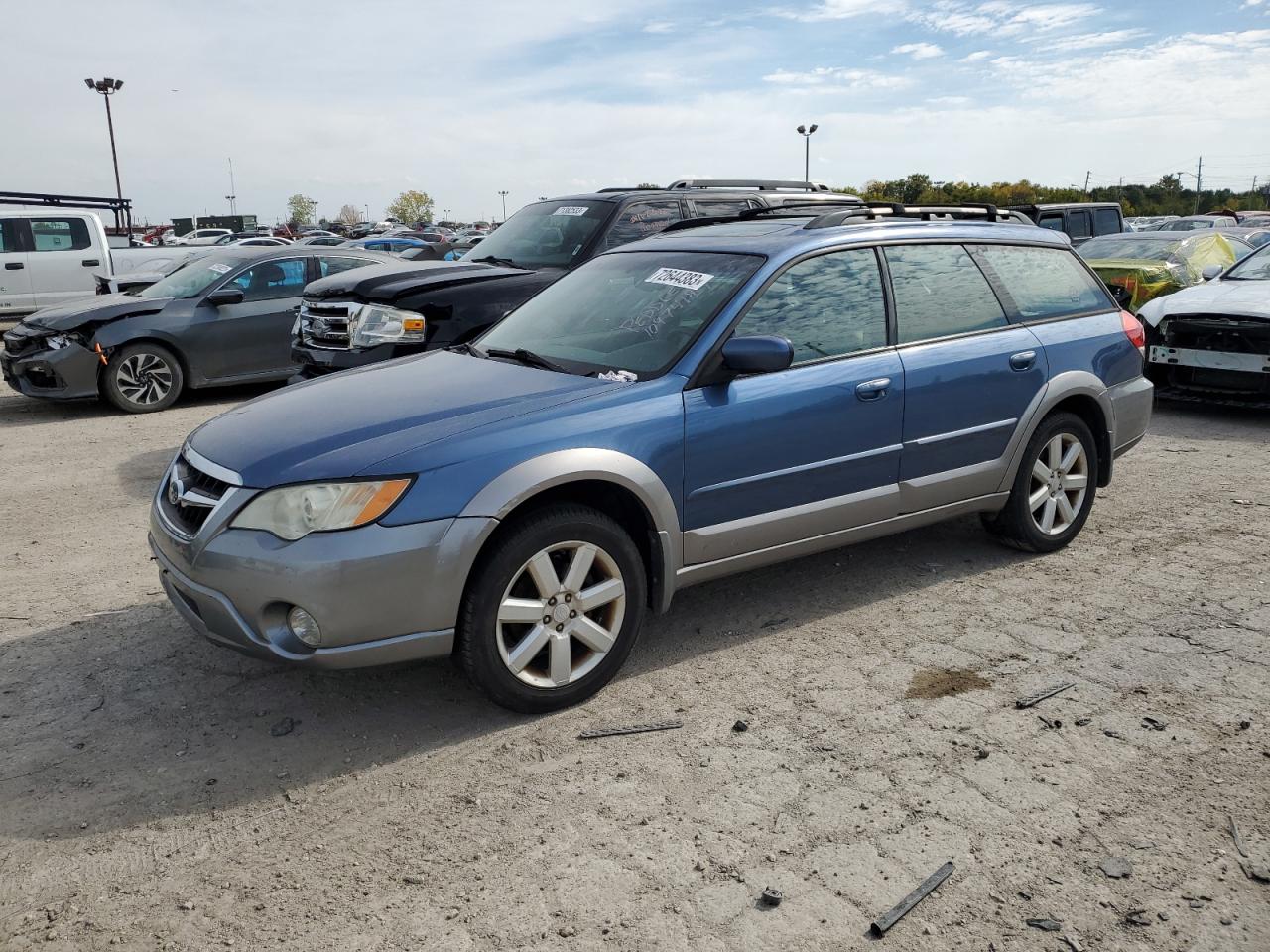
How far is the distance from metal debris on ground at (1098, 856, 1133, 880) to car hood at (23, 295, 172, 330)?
370 inches

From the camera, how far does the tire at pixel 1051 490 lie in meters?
5.29

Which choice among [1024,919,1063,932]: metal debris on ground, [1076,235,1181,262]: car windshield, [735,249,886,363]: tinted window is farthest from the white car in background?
[1024,919,1063,932]: metal debris on ground

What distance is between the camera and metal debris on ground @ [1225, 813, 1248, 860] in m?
2.96

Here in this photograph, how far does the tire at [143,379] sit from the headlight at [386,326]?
12.5ft

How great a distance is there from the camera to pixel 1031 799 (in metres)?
3.22

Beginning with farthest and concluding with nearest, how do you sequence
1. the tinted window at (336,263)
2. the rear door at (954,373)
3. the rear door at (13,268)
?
1. the rear door at (13,268)
2. the tinted window at (336,263)
3. the rear door at (954,373)

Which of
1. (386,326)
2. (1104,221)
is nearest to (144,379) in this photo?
(386,326)

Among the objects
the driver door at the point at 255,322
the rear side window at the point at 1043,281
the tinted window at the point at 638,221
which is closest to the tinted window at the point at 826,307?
the rear side window at the point at 1043,281

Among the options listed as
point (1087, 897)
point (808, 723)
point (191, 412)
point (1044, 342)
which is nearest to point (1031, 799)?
point (1087, 897)

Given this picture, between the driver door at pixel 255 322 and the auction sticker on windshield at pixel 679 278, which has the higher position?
the auction sticker on windshield at pixel 679 278

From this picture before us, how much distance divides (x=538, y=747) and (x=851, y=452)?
1.84m

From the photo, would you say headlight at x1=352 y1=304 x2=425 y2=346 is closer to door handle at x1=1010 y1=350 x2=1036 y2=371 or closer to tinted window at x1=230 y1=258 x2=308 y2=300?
door handle at x1=1010 y1=350 x2=1036 y2=371

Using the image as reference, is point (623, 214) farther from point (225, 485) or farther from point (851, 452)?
point (225, 485)

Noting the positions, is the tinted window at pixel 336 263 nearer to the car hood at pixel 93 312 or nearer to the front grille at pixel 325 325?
the car hood at pixel 93 312
